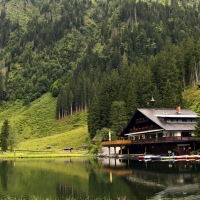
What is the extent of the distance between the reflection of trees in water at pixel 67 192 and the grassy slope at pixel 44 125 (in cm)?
7070

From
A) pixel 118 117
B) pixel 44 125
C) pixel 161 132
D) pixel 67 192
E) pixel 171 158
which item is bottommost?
pixel 171 158

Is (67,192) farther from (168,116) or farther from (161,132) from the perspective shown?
(168,116)

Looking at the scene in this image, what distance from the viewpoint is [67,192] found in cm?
2756

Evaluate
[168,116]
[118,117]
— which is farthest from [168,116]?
[118,117]

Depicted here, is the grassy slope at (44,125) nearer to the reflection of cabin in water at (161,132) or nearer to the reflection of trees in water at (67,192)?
the reflection of cabin in water at (161,132)

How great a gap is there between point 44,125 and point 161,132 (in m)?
88.4

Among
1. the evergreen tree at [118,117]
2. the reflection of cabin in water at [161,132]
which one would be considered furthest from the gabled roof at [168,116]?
the evergreen tree at [118,117]

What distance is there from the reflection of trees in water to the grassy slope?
70699mm

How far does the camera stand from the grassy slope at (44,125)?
110037mm

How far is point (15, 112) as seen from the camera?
561ft

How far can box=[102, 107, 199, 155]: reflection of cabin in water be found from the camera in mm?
63147

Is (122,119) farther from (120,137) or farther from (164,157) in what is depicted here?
(164,157)

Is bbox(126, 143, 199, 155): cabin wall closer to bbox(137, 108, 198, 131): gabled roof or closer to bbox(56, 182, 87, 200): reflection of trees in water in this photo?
bbox(137, 108, 198, 131): gabled roof

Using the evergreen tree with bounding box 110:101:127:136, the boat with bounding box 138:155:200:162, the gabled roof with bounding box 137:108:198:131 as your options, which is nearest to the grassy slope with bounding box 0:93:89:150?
the evergreen tree with bounding box 110:101:127:136
